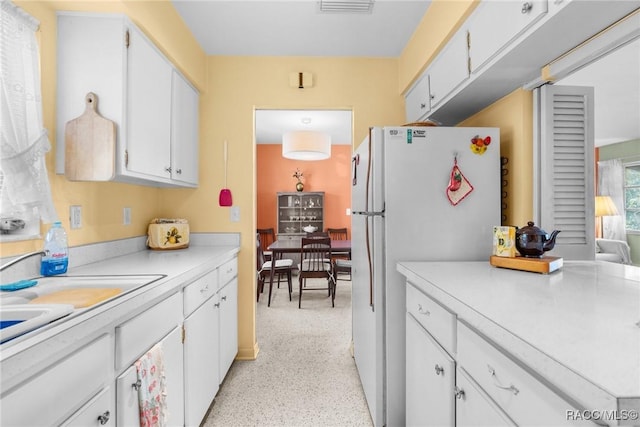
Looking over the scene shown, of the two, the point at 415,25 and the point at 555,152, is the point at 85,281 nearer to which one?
the point at 555,152

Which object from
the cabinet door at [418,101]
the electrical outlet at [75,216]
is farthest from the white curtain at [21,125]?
the cabinet door at [418,101]

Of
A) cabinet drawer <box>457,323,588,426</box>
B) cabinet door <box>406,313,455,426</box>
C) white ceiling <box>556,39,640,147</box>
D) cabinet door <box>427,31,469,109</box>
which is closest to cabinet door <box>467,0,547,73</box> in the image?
cabinet door <box>427,31,469,109</box>

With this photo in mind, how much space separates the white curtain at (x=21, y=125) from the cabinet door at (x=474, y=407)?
1.75 metres

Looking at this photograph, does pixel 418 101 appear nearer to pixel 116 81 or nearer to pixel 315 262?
pixel 116 81

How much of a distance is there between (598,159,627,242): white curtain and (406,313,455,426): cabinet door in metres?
0.87

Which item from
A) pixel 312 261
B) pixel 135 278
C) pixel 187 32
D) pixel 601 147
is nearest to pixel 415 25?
pixel 601 147

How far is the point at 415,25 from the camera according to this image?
2193 millimetres

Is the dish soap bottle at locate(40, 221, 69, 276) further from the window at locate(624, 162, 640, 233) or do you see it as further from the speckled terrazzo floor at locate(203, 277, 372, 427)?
the window at locate(624, 162, 640, 233)

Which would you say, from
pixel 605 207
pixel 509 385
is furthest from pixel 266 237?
pixel 509 385

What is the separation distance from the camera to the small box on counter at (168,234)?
7.30 feet

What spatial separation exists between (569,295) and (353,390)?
1605 millimetres

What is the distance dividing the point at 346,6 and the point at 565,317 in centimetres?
201

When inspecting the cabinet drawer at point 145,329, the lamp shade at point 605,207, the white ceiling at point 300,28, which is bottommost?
the cabinet drawer at point 145,329

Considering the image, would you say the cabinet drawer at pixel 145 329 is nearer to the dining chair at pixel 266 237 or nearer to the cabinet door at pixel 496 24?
the cabinet door at pixel 496 24
